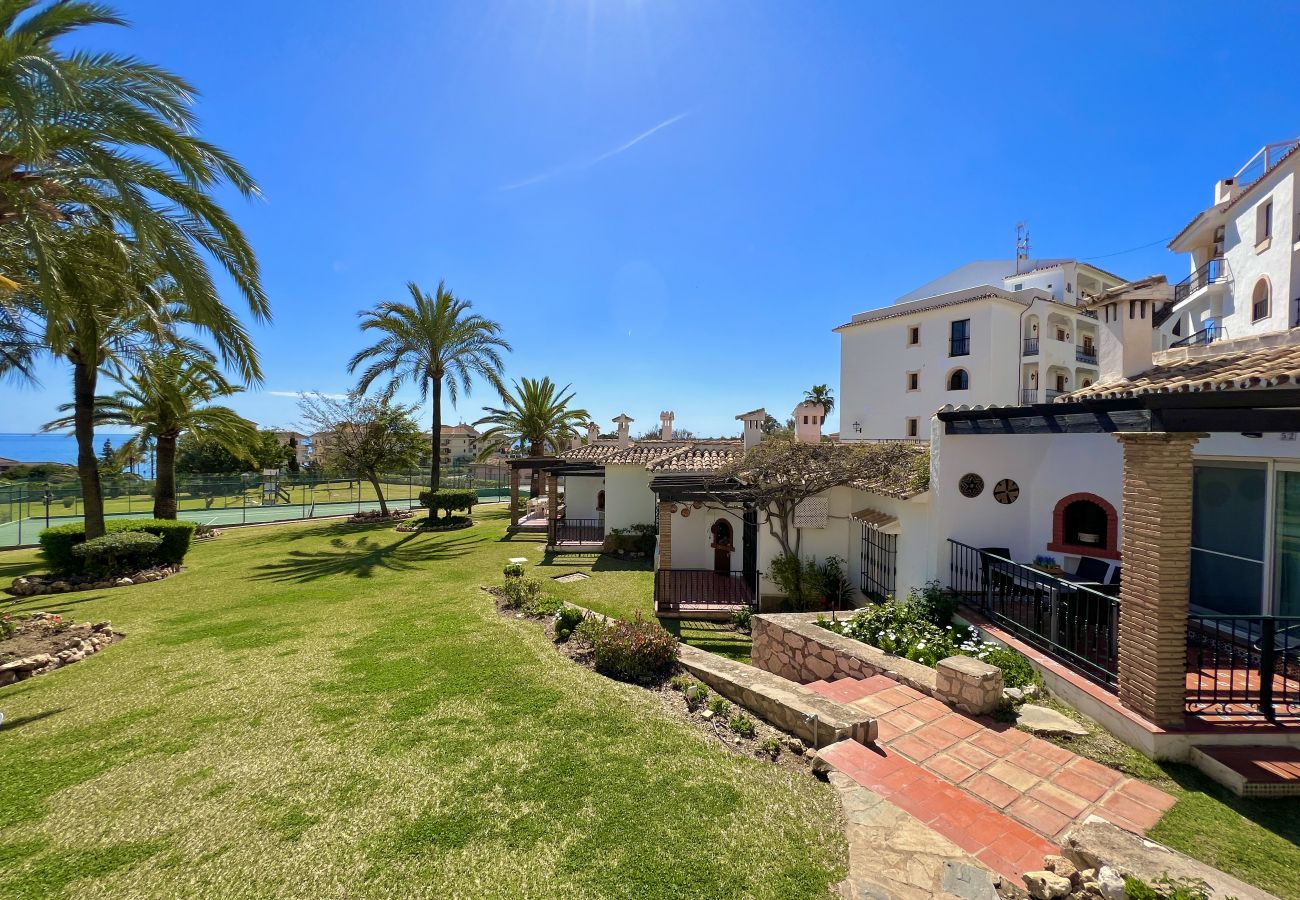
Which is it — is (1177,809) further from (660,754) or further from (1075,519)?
(1075,519)

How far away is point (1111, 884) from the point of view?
2.88m

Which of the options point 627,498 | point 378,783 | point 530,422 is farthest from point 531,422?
point 378,783

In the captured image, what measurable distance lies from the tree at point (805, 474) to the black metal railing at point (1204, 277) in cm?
2047

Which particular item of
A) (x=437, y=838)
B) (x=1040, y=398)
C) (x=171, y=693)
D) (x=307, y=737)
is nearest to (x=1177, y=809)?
(x=437, y=838)

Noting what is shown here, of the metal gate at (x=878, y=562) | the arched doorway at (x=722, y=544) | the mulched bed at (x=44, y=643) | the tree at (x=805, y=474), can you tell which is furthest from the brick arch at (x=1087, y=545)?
the mulched bed at (x=44, y=643)

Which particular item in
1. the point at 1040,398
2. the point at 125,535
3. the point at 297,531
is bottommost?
the point at 297,531

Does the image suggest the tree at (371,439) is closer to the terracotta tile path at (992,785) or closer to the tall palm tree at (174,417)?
the tall palm tree at (174,417)

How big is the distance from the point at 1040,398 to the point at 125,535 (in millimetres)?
42211

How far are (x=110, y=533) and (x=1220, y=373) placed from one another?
71.3ft

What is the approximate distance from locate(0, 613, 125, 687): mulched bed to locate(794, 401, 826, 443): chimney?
14368mm

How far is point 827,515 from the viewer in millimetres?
10789

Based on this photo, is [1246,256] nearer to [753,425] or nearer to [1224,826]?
[753,425]

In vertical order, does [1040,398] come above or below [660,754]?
above

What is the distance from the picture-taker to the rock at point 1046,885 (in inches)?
118
